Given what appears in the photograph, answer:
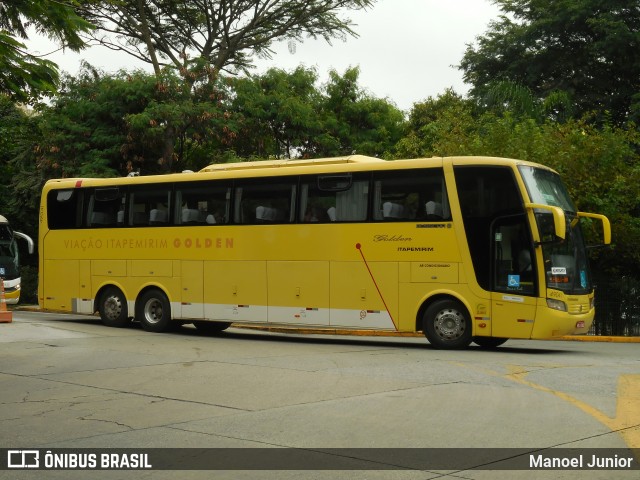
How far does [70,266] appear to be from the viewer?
75.5ft

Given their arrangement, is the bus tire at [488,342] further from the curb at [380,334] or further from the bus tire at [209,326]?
the bus tire at [209,326]

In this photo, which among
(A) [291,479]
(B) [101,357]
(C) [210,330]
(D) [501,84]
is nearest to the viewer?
(A) [291,479]

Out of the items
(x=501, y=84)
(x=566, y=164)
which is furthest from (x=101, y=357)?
(x=501, y=84)

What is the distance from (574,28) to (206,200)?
73.4ft

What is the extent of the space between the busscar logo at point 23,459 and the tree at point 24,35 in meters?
4.37

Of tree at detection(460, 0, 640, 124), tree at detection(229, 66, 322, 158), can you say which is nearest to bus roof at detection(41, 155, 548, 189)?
tree at detection(229, 66, 322, 158)

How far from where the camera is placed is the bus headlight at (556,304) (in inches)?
660

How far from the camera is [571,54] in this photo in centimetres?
3791

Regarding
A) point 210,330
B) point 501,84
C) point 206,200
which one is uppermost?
point 501,84

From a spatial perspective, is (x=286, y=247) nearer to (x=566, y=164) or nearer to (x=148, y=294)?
(x=148, y=294)

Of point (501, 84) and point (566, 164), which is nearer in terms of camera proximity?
point (566, 164)

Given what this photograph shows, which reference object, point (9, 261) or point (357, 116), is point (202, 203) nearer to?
point (9, 261)

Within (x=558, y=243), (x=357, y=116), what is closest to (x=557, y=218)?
(x=558, y=243)

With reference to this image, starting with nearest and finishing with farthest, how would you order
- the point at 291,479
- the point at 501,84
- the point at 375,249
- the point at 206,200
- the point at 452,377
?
the point at 291,479 → the point at 452,377 → the point at 375,249 → the point at 206,200 → the point at 501,84
